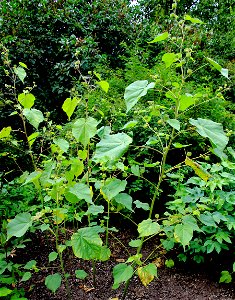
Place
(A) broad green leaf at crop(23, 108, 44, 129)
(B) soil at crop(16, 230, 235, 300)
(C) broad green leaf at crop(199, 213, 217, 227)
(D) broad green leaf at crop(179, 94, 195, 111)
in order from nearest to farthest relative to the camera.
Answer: (D) broad green leaf at crop(179, 94, 195, 111)
(A) broad green leaf at crop(23, 108, 44, 129)
(C) broad green leaf at crop(199, 213, 217, 227)
(B) soil at crop(16, 230, 235, 300)

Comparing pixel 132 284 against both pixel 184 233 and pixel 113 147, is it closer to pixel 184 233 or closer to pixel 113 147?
pixel 184 233

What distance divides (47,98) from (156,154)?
3.16 metres

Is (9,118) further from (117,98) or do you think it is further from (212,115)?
(212,115)

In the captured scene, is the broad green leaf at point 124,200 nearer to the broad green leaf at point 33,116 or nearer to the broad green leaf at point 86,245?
the broad green leaf at point 86,245

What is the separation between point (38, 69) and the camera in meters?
5.56

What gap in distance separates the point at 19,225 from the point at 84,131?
1.85 ft

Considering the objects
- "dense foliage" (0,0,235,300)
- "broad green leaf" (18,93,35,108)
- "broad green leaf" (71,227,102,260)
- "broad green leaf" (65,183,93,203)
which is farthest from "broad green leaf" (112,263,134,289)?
"broad green leaf" (18,93,35,108)

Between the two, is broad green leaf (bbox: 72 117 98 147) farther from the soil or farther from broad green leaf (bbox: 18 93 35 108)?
the soil

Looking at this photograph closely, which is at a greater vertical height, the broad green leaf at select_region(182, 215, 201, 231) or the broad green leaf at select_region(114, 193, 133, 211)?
the broad green leaf at select_region(182, 215, 201, 231)

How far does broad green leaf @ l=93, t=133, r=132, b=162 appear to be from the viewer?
124 centimetres

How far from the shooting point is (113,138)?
1348 mm

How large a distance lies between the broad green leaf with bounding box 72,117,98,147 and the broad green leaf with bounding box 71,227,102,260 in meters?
0.44

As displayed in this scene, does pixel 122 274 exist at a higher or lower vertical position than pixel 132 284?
higher

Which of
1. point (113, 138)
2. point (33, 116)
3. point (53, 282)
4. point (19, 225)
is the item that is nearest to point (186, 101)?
point (113, 138)
